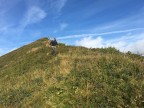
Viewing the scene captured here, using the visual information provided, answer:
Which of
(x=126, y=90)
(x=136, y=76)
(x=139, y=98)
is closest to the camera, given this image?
(x=139, y=98)

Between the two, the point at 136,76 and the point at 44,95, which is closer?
the point at 136,76

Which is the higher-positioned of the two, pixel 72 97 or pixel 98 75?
pixel 98 75

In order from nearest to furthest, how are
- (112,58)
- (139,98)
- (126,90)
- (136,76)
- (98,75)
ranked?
(139,98), (126,90), (136,76), (98,75), (112,58)

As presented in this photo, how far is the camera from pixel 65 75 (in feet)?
52.1

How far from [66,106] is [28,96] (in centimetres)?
405

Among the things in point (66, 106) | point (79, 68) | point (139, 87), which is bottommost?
point (66, 106)

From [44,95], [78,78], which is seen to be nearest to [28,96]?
[44,95]

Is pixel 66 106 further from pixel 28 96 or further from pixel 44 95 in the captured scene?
pixel 28 96

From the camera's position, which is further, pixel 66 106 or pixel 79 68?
pixel 79 68

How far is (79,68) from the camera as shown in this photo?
16094 mm

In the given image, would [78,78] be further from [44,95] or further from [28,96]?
[28,96]

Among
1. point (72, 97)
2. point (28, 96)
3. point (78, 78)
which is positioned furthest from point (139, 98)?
point (28, 96)

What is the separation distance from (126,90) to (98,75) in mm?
2575

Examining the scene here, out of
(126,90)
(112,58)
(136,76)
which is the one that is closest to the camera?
(126,90)
